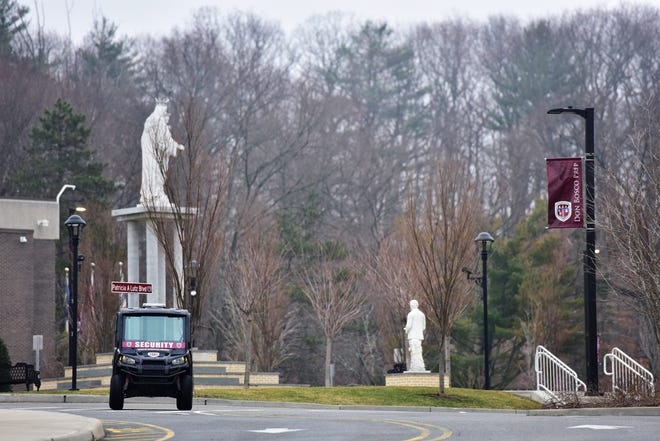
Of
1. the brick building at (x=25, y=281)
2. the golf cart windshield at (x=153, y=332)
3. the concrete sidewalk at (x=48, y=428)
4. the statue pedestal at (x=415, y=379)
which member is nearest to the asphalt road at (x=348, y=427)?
the concrete sidewalk at (x=48, y=428)

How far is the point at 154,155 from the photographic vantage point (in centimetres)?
4572

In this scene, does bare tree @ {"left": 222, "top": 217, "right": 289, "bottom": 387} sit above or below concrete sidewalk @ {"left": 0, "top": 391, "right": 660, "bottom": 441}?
above

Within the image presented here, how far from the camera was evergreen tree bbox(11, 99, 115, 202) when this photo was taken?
66750mm

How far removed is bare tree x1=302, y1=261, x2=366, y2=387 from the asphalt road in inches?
1278

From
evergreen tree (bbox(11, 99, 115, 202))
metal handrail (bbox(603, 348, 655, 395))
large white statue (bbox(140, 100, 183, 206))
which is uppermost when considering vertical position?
evergreen tree (bbox(11, 99, 115, 202))

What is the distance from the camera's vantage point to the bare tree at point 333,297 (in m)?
61.6

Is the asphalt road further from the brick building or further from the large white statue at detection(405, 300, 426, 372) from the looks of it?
the brick building

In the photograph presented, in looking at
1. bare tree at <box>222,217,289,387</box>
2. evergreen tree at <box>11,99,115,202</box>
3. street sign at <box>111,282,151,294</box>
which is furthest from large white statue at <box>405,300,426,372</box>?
evergreen tree at <box>11,99,115,202</box>

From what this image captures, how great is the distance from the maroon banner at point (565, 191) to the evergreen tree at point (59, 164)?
3875 centimetres

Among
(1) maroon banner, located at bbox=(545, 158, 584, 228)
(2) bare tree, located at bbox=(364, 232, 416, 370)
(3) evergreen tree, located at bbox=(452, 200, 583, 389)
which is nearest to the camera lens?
(1) maroon banner, located at bbox=(545, 158, 584, 228)

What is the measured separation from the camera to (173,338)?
23797 mm

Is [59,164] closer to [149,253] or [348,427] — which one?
[149,253]

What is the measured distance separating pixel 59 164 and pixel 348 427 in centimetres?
4692

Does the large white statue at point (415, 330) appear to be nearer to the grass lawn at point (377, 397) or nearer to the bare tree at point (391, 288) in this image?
the grass lawn at point (377, 397)
